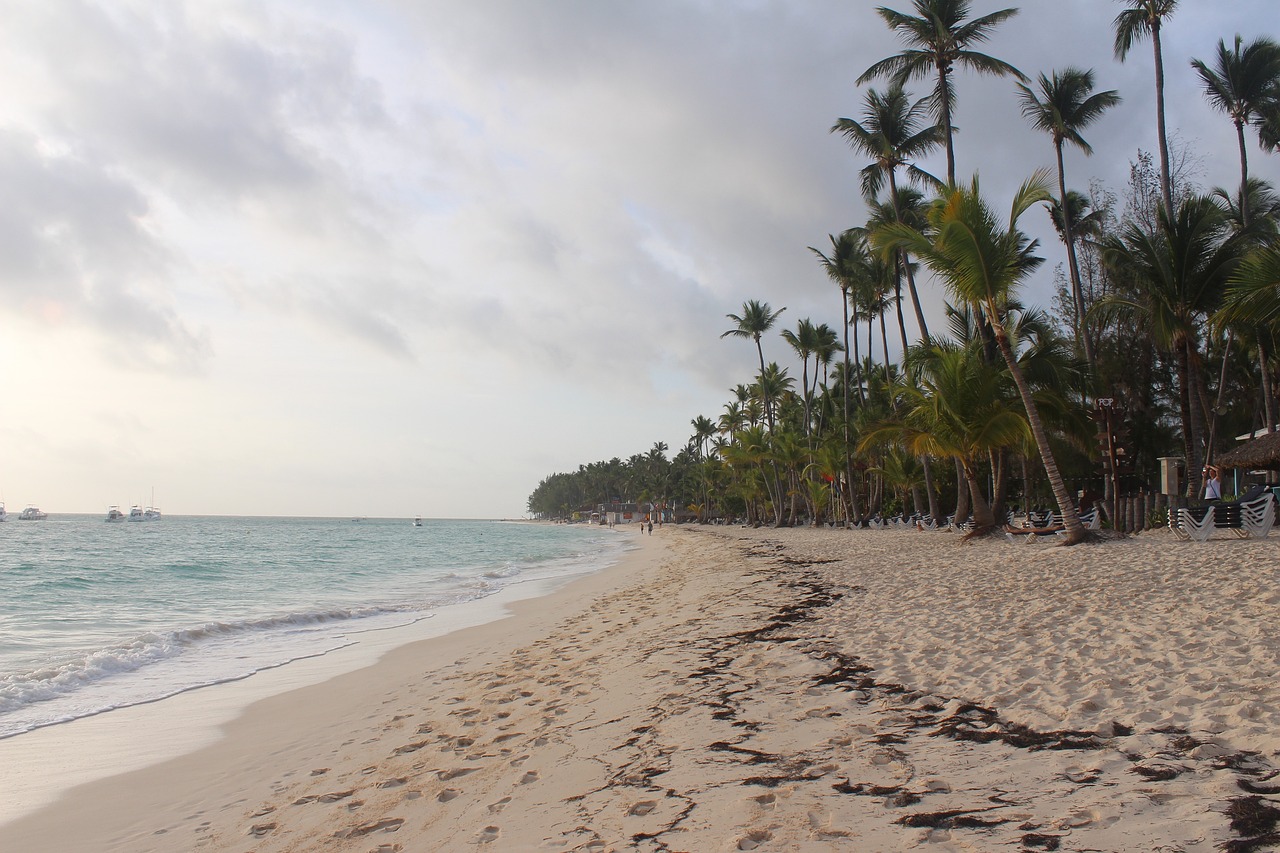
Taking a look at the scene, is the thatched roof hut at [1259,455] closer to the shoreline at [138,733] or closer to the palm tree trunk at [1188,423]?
the palm tree trunk at [1188,423]

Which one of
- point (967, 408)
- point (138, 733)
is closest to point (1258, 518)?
point (967, 408)

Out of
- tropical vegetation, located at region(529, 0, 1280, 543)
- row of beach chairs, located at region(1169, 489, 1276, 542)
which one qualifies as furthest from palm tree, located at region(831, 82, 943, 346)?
row of beach chairs, located at region(1169, 489, 1276, 542)

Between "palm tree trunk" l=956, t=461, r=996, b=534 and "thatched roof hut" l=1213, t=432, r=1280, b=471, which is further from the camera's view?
"palm tree trunk" l=956, t=461, r=996, b=534

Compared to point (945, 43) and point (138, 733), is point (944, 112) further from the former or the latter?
→ point (138, 733)

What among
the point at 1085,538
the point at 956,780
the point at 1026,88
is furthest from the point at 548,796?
the point at 1026,88

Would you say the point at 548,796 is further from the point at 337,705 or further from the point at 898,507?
the point at 898,507

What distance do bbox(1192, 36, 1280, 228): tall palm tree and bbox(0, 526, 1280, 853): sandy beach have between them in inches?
872

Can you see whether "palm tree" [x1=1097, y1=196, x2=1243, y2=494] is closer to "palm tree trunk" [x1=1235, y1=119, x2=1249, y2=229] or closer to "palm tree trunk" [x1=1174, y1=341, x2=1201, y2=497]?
"palm tree trunk" [x1=1174, y1=341, x2=1201, y2=497]

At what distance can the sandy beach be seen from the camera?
3.08 m

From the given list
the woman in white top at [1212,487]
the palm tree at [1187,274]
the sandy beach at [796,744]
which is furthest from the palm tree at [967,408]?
the sandy beach at [796,744]

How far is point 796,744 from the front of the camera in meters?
4.19

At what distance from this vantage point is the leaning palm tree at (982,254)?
45.4ft

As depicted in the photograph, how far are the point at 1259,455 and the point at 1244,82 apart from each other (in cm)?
1318

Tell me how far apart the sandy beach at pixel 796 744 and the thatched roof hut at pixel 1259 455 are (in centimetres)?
1146
